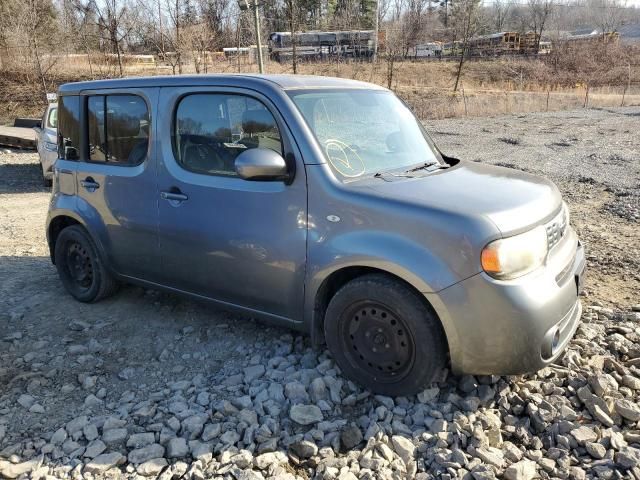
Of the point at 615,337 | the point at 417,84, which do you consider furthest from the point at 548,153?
the point at 417,84

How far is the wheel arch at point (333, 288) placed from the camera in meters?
3.11

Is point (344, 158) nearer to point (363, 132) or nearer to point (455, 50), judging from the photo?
point (363, 132)

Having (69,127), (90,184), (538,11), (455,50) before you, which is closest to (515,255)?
(90,184)

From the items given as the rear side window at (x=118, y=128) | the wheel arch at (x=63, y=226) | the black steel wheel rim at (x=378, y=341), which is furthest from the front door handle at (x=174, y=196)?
the black steel wheel rim at (x=378, y=341)

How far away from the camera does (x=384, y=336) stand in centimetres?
324

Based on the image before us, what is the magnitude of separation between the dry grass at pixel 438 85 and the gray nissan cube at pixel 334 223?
2153 centimetres

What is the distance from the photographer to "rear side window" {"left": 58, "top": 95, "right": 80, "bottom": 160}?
4.76 meters

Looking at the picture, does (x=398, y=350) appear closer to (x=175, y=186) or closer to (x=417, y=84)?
(x=175, y=186)

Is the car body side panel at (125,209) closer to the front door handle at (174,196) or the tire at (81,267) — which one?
the front door handle at (174,196)

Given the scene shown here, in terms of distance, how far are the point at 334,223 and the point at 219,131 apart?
1172 millimetres

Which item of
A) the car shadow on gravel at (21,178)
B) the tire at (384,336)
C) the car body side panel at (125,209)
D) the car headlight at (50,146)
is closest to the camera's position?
the tire at (384,336)

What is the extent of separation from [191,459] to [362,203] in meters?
1.72

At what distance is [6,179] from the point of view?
12.2m

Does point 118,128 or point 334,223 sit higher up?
point 118,128
